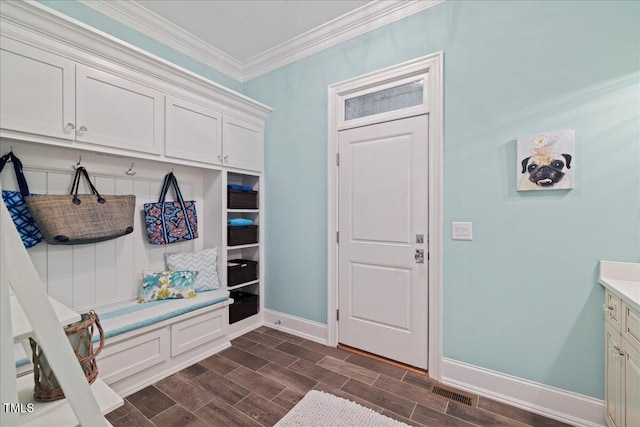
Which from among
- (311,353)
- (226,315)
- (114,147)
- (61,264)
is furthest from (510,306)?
(61,264)

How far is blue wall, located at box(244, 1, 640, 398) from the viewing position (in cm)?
164

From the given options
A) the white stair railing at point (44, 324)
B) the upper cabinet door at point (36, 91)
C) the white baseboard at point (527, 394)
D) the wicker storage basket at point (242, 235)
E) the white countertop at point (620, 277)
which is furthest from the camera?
the wicker storage basket at point (242, 235)

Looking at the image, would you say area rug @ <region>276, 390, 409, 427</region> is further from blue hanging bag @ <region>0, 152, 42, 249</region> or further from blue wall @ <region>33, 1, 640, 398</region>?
blue hanging bag @ <region>0, 152, 42, 249</region>

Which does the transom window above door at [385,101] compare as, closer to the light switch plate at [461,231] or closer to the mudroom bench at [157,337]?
the light switch plate at [461,231]

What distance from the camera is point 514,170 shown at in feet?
6.22

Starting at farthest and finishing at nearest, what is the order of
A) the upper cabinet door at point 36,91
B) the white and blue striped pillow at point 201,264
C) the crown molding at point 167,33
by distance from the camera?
the white and blue striped pillow at point 201,264 → the crown molding at point 167,33 → the upper cabinet door at point 36,91

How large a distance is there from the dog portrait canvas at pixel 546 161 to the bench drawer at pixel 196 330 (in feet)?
8.63

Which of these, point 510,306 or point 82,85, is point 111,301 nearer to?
point 82,85

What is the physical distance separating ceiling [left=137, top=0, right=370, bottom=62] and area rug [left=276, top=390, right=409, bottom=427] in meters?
3.12

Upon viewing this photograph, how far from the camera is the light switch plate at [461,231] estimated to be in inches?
80.4

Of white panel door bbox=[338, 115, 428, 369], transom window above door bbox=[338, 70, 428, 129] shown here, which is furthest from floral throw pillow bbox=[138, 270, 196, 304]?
transom window above door bbox=[338, 70, 428, 129]

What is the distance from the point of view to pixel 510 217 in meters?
1.91

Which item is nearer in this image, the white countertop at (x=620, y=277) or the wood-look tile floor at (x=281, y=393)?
the white countertop at (x=620, y=277)

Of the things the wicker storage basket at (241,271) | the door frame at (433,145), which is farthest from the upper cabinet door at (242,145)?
the door frame at (433,145)
